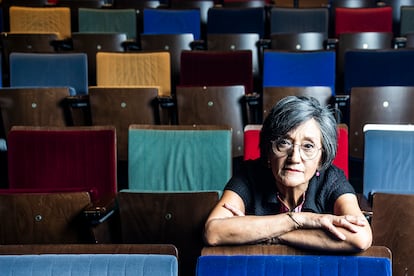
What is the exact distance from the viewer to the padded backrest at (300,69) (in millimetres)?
1784

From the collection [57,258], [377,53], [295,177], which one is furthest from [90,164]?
[377,53]

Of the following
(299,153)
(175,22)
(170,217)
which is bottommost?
(170,217)

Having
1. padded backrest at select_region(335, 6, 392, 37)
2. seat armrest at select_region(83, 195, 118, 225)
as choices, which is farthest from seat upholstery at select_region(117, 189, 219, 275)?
padded backrest at select_region(335, 6, 392, 37)

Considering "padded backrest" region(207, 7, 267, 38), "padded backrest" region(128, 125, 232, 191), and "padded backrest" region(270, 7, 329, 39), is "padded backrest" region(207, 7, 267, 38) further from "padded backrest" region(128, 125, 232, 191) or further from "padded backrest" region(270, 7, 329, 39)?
"padded backrest" region(128, 125, 232, 191)

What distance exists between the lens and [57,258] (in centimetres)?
67

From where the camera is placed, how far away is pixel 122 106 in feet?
5.30

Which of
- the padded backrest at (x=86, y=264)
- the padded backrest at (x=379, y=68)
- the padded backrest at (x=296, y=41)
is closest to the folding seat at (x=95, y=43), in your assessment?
the padded backrest at (x=296, y=41)

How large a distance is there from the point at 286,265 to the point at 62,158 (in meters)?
0.75

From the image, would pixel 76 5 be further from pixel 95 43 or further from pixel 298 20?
pixel 298 20

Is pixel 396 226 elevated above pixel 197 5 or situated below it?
below

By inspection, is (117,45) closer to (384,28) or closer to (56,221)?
(384,28)

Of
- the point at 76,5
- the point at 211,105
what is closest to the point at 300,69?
the point at 211,105

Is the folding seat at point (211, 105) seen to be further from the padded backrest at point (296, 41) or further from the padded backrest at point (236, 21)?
the padded backrest at point (236, 21)

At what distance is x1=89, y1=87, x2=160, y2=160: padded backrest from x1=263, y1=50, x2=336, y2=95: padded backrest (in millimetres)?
312
